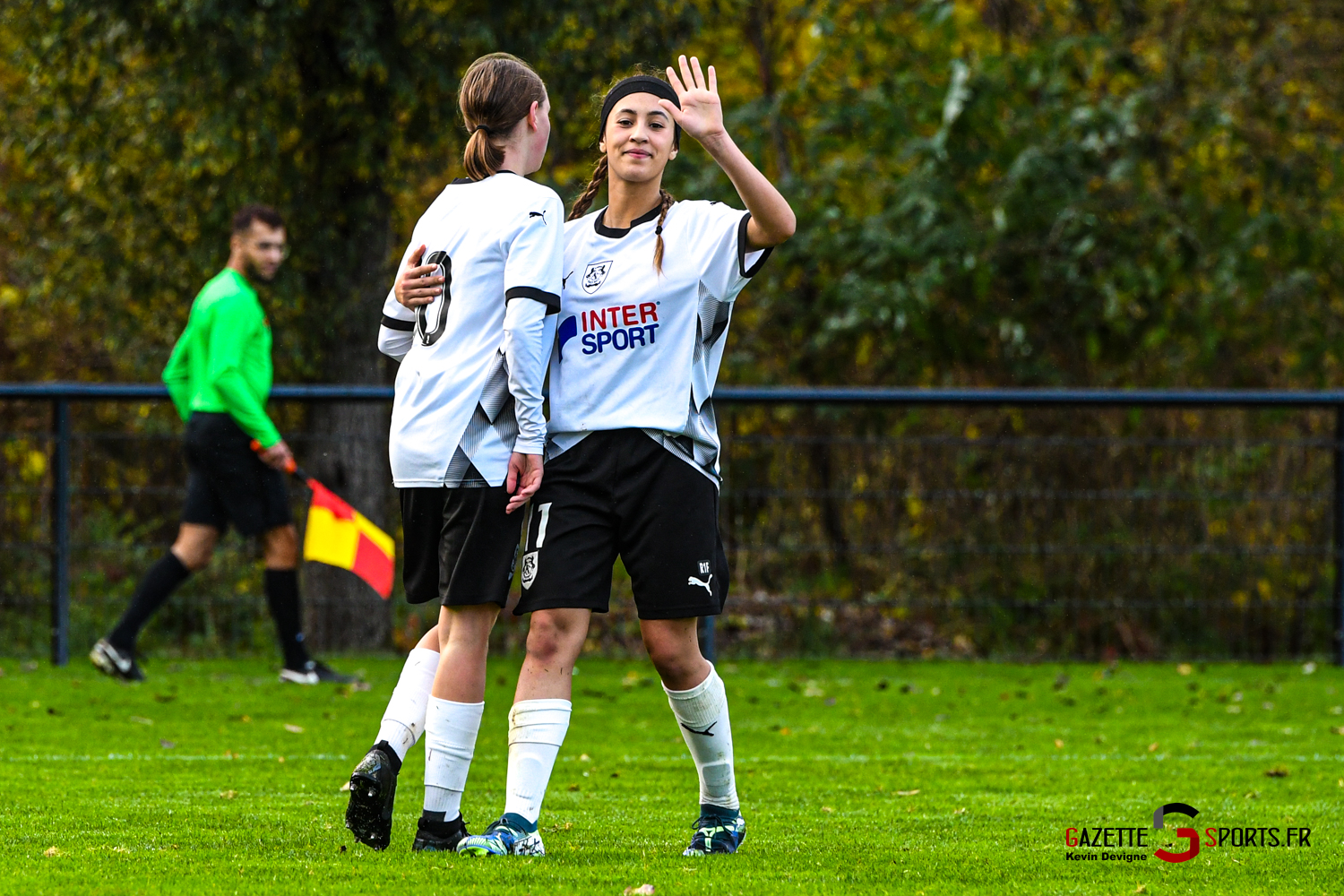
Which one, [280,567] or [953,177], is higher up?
[953,177]

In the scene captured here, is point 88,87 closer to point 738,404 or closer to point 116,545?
point 116,545

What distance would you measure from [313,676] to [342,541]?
1.20 meters

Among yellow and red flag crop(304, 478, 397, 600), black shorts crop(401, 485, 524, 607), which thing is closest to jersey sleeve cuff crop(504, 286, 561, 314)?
black shorts crop(401, 485, 524, 607)

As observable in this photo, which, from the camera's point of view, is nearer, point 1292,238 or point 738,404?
point 738,404

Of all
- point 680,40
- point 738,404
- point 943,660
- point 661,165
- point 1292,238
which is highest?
point 680,40

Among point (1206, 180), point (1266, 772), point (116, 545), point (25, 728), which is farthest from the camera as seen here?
point (1206, 180)

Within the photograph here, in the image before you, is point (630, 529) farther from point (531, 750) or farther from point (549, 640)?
point (531, 750)

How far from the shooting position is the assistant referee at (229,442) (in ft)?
25.3

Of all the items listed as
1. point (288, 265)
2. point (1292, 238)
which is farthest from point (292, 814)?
point (1292, 238)

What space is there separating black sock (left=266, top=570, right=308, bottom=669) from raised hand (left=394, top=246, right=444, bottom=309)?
13.9ft

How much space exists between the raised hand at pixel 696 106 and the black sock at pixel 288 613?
4.63m

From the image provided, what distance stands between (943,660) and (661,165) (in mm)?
5556

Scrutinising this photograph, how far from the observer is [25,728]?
6.56 m

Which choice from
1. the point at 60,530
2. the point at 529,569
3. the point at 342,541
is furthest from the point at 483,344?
the point at 60,530
